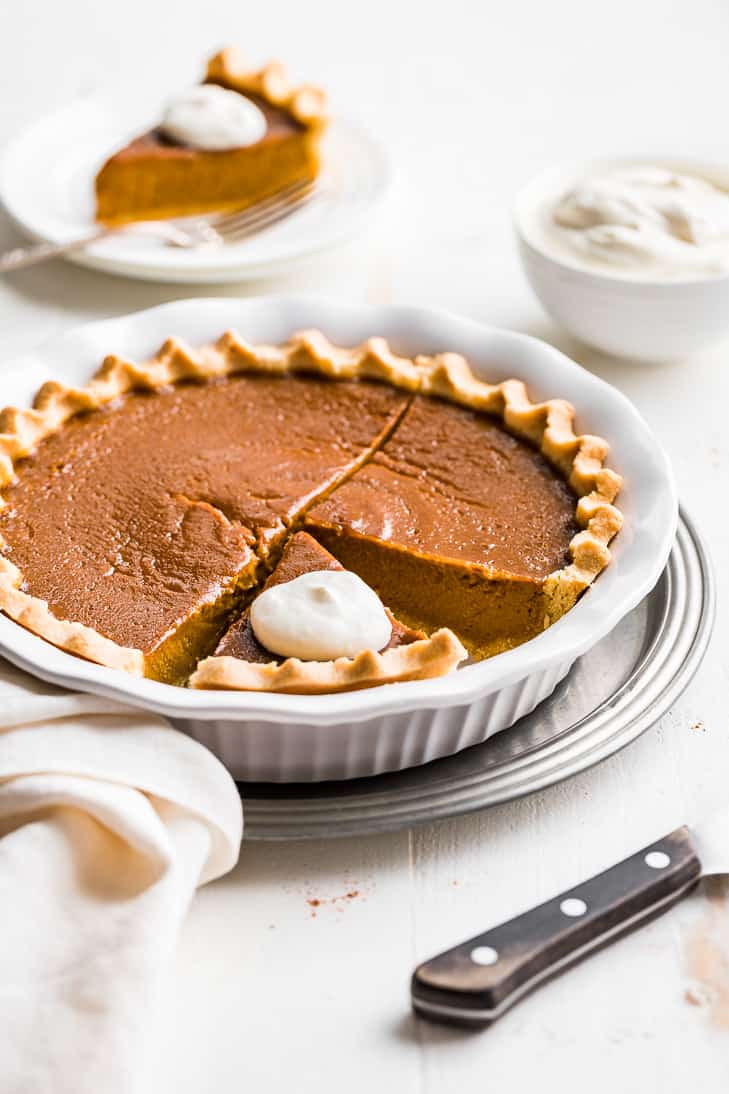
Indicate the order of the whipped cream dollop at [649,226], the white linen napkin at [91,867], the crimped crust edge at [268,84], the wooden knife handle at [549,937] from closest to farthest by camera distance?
the white linen napkin at [91,867] < the wooden knife handle at [549,937] < the whipped cream dollop at [649,226] < the crimped crust edge at [268,84]

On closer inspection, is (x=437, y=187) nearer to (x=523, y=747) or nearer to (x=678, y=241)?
(x=678, y=241)

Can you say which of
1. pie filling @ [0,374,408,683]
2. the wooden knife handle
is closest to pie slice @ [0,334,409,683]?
pie filling @ [0,374,408,683]

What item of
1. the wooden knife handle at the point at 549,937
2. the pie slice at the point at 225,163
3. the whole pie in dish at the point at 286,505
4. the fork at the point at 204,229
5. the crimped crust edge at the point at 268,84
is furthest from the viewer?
the crimped crust edge at the point at 268,84

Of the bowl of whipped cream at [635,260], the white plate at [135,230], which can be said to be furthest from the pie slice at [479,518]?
the white plate at [135,230]

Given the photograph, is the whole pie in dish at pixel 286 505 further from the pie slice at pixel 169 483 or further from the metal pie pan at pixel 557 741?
the metal pie pan at pixel 557 741

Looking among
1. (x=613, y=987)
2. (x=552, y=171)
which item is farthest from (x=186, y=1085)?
(x=552, y=171)
